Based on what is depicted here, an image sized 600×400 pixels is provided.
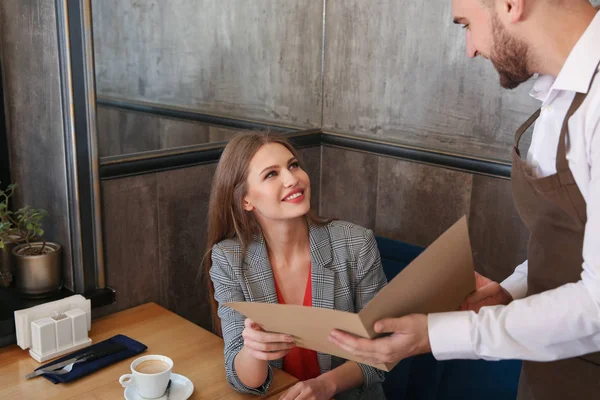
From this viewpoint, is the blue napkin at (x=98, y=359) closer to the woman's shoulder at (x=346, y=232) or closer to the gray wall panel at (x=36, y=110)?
the gray wall panel at (x=36, y=110)

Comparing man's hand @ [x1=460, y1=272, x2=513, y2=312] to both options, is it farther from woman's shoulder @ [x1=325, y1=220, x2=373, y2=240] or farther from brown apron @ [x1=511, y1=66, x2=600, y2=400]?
woman's shoulder @ [x1=325, y1=220, x2=373, y2=240]

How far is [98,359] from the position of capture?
1594mm

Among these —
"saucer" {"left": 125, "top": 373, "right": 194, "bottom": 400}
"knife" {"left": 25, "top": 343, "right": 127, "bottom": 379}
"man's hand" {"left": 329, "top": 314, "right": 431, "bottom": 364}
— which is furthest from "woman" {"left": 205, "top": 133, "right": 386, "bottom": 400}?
"man's hand" {"left": 329, "top": 314, "right": 431, "bottom": 364}

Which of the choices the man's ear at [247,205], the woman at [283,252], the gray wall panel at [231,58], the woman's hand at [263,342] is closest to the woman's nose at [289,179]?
the woman at [283,252]

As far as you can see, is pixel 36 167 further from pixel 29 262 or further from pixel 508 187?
pixel 508 187

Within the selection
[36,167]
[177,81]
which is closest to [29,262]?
[36,167]

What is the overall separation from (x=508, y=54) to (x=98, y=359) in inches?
45.8

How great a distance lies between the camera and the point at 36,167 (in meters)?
1.92

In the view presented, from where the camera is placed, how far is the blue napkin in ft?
4.96

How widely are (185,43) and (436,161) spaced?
1.05 m

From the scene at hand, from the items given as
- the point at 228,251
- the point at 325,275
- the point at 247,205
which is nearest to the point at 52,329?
the point at 228,251

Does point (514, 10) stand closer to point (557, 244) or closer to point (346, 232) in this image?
point (557, 244)

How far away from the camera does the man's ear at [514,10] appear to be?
113 cm

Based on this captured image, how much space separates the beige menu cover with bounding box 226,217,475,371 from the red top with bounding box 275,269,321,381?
0.37m
